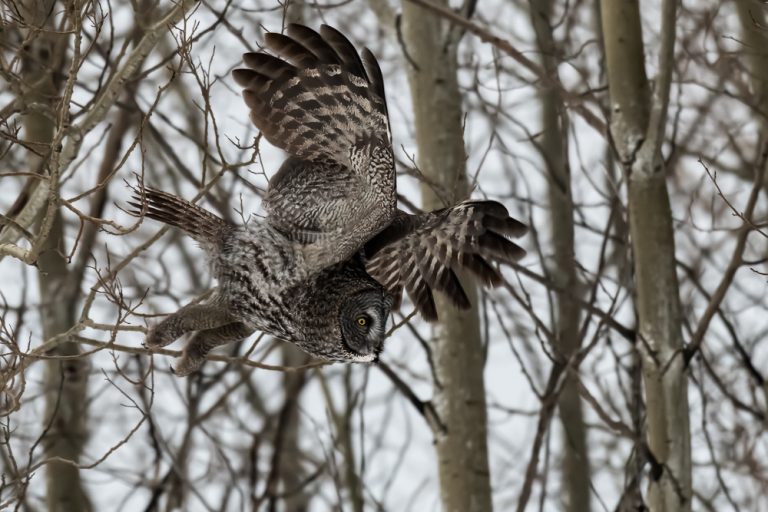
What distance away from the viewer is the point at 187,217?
4.75 meters

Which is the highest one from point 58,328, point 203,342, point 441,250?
point 58,328

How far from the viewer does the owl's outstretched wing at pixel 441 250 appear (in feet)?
15.3

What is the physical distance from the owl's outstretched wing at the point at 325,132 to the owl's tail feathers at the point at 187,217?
22 cm

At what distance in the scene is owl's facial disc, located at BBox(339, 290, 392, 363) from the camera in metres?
4.49

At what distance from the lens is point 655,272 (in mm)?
5523

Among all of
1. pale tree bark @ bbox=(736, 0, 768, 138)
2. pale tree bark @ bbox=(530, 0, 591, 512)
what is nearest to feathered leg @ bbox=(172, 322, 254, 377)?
pale tree bark @ bbox=(530, 0, 591, 512)

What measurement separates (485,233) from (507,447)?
770cm

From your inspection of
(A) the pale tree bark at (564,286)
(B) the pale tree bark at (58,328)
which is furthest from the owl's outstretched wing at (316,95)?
(A) the pale tree bark at (564,286)

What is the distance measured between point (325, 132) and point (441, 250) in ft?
2.34

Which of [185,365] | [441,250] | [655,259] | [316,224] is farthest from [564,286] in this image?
[185,365]

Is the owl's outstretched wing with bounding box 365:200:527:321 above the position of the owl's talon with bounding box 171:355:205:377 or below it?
above

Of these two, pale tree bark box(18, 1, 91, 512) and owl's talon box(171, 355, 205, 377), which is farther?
pale tree bark box(18, 1, 91, 512)

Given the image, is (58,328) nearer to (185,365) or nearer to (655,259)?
(185,365)

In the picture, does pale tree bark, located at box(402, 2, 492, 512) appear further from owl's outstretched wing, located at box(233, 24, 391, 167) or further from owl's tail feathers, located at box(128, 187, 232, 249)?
owl's tail feathers, located at box(128, 187, 232, 249)
